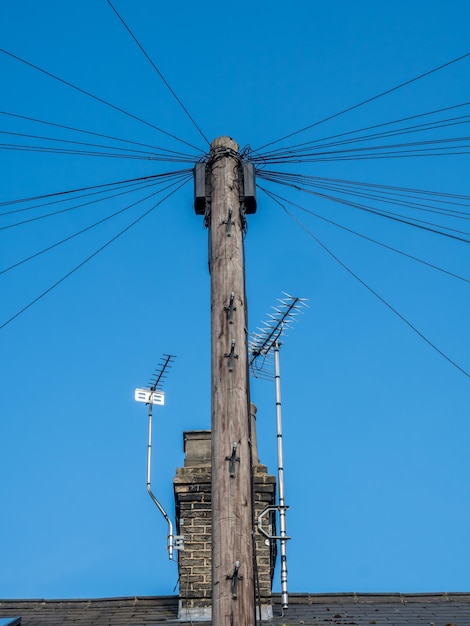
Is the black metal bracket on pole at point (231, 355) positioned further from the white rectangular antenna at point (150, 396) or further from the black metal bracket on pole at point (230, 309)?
the white rectangular antenna at point (150, 396)

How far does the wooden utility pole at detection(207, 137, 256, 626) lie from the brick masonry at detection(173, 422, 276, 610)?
421 cm

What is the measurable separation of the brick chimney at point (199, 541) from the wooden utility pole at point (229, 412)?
12.1ft

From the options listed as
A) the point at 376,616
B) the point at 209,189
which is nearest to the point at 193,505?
the point at 376,616

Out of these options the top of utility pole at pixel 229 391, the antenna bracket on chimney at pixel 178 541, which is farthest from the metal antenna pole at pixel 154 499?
the top of utility pole at pixel 229 391

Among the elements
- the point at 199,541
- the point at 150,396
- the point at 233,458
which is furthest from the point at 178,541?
the point at 233,458

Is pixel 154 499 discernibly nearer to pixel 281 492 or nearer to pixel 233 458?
pixel 281 492

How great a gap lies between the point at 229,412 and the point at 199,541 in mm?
4673

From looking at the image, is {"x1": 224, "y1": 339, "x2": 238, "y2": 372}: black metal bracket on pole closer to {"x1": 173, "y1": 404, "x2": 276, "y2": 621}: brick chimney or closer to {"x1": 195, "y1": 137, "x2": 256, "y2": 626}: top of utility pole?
{"x1": 195, "y1": 137, "x2": 256, "y2": 626}: top of utility pole

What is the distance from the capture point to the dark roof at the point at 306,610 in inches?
455

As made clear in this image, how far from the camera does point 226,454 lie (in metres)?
7.87

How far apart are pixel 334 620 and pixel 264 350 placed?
4.55m

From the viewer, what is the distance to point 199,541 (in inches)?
483

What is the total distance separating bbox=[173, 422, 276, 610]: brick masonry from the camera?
12.0 metres

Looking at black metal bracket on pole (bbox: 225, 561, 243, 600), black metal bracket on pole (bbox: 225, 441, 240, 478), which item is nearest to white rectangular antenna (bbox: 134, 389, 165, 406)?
black metal bracket on pole (bbox: 225, 441, 240, 478)
